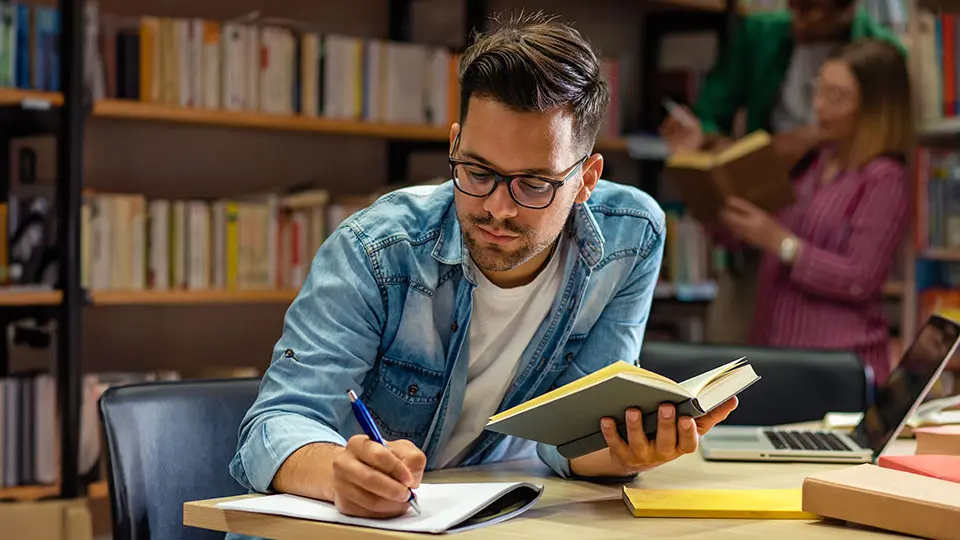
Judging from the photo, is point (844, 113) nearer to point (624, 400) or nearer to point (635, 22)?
point (635, 22)

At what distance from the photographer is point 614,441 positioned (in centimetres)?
134

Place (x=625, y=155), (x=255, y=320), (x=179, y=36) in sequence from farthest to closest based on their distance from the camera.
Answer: (x=625, y=155) < (x=255, y=320) < (x=179, y=36)

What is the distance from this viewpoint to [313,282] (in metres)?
1.49

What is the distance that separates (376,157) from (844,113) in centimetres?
137

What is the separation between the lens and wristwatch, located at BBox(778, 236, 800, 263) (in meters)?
3.25

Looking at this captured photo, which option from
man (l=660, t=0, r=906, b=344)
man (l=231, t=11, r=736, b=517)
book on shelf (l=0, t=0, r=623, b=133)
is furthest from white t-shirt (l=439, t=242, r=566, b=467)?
man (l=660, t=0, r=906, b=344)

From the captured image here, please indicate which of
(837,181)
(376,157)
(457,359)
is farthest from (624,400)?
(376,157)

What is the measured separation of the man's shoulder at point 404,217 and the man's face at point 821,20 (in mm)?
2269

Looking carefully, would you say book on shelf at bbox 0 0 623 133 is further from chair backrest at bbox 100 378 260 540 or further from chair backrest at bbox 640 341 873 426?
chair backrest at bbox 100 378 260 540

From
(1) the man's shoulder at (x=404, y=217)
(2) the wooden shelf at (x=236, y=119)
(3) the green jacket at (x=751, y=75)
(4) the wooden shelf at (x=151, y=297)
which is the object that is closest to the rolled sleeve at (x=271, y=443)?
(1) the man's shoulder at (x=404, y=217)

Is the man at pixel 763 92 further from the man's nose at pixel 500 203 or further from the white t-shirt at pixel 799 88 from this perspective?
the man's nose at pixel 500 203

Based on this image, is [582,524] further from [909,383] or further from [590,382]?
[909,383]

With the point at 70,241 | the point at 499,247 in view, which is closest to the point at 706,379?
the point at 499,247

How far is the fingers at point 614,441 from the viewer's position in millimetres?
1330
